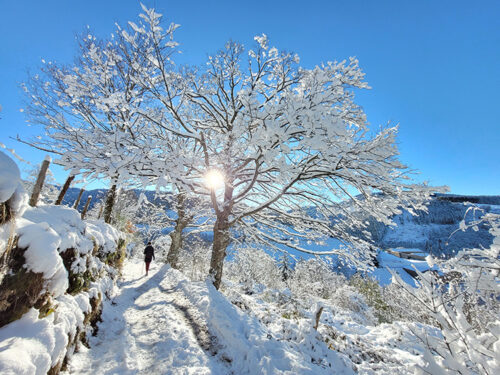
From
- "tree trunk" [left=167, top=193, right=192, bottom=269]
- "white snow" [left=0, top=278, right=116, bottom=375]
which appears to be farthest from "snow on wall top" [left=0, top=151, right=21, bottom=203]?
"tree trunk" [left=167, top=193, right=192, bottom=269]

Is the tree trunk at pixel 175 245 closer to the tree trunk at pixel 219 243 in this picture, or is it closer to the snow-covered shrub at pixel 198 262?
the snow-covered shrub at pixel 198 262

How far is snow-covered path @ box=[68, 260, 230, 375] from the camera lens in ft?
10.8

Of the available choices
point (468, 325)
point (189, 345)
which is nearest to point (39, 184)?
point (189, 345)

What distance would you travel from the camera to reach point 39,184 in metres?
3.67

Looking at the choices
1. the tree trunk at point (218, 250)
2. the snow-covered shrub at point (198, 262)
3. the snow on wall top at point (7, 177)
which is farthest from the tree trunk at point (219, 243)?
the snow on wall top at point (7, 177)

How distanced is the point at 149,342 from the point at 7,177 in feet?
12.1

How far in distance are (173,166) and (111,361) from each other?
3.16m

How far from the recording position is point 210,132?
816 centimetres

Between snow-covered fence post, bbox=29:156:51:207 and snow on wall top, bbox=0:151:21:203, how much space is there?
6.50 ft

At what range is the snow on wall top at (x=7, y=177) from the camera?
188 cm

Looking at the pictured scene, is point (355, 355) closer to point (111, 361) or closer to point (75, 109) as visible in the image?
point (111, 361)

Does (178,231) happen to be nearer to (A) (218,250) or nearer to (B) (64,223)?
(A) (218,250)

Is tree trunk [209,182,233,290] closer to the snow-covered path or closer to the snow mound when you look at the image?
the snow-covered path

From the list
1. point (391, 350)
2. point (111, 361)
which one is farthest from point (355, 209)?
point (111, 361)
